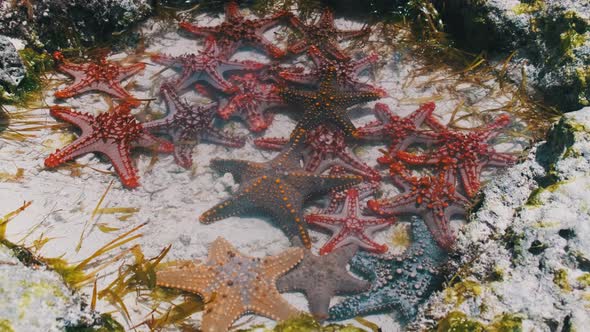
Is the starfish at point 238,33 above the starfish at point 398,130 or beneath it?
above

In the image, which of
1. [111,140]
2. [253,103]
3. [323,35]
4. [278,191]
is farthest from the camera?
[323,35]

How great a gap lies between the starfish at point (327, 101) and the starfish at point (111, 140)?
175 centimetres

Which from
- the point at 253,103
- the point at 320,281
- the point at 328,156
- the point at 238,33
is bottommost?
the point at 320,281

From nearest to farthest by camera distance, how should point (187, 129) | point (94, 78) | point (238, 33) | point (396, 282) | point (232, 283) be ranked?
point (232, 283)
point (396, 282)
point (187, 129)
point (94, 78)
point (238, 33)

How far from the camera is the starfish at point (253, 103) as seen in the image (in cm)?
629

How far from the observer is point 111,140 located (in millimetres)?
5746

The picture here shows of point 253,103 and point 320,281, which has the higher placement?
point 253,103

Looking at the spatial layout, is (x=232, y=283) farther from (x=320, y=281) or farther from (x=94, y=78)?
(x=94, y=78)

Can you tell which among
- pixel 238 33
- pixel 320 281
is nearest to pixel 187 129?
pixel 238 33

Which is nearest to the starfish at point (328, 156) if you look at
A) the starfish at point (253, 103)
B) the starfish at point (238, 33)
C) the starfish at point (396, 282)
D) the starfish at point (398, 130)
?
the starfish at point (398, 130)

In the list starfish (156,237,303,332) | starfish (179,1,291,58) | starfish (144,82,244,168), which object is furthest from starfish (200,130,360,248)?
starfish (179,1,291,58)

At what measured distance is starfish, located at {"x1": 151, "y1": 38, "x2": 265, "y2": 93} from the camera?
21.7 feet

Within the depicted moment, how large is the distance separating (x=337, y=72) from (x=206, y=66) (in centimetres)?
186

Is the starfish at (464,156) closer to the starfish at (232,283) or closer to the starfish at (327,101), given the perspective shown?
the starfish at (327,101)
